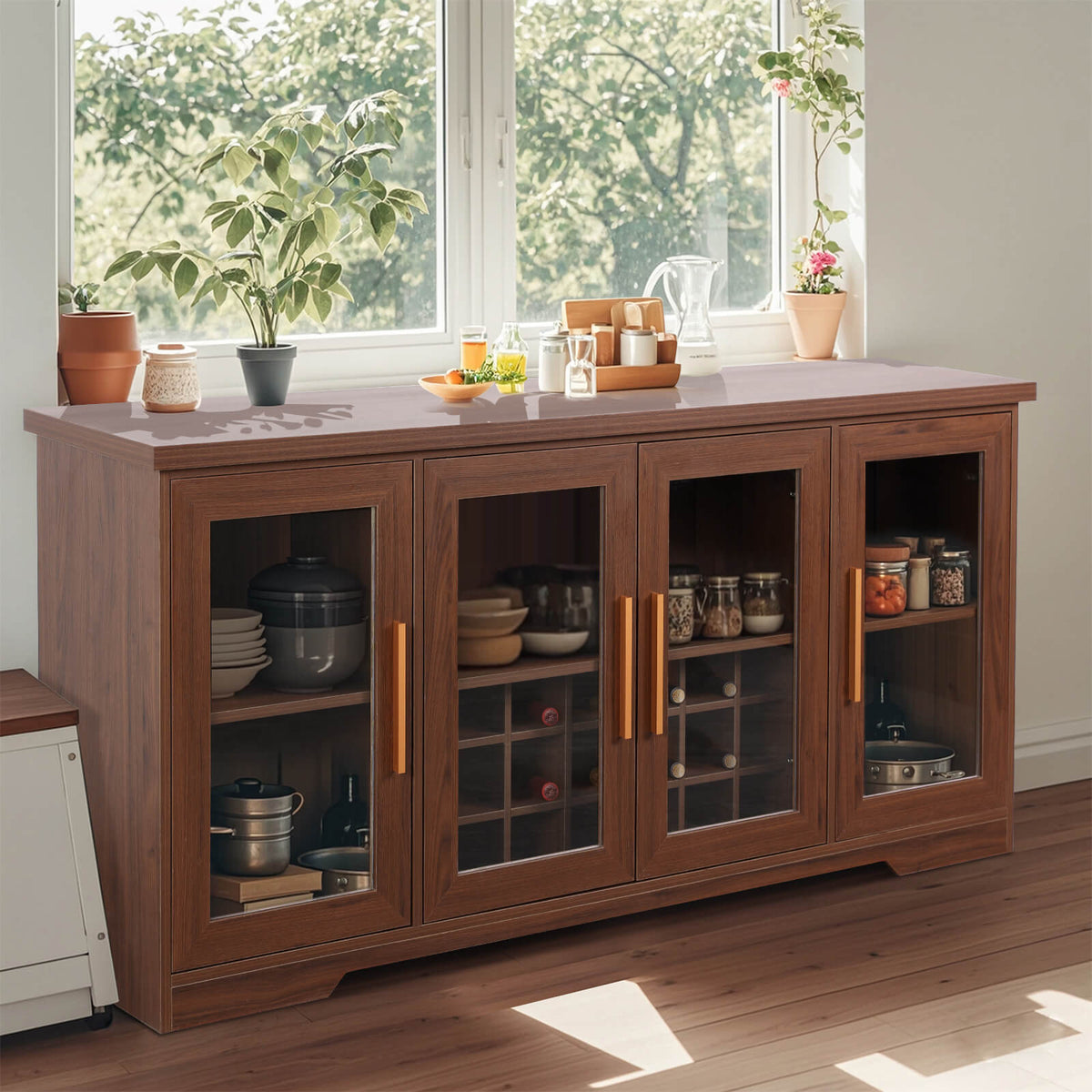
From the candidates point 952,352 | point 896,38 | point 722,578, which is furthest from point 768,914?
point 896,38

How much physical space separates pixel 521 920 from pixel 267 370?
3.52 ft

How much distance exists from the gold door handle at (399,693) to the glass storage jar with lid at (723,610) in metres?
0.64

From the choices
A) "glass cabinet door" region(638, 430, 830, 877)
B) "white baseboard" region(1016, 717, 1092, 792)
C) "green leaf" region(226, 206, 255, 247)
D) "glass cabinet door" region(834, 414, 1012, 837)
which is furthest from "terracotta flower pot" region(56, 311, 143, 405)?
"white baseboard" region(1016, 717, 1092, 792)

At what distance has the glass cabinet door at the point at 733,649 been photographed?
294cm

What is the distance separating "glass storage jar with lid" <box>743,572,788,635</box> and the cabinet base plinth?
453 millimetres

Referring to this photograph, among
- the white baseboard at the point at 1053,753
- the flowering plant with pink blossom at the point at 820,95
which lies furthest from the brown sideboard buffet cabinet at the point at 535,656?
the white baseboard at the point at 1053,753

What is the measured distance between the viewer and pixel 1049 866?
339 cm

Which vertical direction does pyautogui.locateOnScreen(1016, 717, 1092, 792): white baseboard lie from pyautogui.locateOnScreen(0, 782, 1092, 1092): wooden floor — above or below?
above

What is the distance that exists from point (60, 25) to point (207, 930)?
1.62 metres

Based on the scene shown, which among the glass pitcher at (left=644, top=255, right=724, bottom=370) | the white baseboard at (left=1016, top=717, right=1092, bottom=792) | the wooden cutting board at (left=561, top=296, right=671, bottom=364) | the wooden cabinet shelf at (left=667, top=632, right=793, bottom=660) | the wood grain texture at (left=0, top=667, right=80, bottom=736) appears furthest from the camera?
the white baseboard at (left=1016, top=717, right=1092, bottom=792)

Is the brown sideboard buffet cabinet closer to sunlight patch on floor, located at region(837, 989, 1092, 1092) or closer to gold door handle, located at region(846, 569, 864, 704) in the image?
gold door handle, located at region(846, 569, 864, 704)

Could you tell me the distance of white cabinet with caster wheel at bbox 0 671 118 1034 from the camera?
8.30 feet

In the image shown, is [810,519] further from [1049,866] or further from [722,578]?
[1049,866]

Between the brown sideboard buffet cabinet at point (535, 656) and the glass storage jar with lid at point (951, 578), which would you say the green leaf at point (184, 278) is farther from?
the glass storage jar with lid at point (951, 578)
